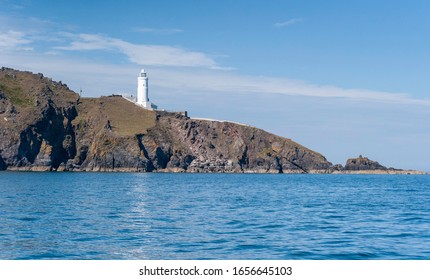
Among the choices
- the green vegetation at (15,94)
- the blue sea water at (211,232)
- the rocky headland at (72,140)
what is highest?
the green vegetation at (15,94)

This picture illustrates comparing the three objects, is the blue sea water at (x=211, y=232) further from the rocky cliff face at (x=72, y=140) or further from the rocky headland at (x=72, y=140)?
the rocky cliff face at (x=72, y=140)

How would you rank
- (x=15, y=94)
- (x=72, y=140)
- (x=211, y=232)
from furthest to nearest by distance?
(x=15, y=94) → (x=72, y=140) → (x=211, y=232)

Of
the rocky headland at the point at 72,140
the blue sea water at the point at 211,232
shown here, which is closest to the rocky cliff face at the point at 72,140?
the rocky headland at the point at 72,140

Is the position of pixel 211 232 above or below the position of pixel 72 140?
below

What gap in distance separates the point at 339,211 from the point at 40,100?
162 meters

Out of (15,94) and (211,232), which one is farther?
(15,94)

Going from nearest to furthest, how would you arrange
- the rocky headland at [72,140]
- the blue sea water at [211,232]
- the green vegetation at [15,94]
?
the blue sea water at [211,232] < the rocky headland at [72,140] < the green vegetation at [15,94]

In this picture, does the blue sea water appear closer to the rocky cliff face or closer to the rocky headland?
the rocky headland

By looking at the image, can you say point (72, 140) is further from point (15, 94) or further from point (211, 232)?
point (211, 232)

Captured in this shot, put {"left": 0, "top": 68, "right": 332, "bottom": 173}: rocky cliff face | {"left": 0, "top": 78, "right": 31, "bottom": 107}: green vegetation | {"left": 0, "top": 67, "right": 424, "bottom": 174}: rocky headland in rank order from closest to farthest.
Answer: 1. {"left": 0, "top": 67, "right": 424, "bottom": 174}: rocky headland
2. {"left": 0, "top": 68, "right": 332, "bottom": 173}: rocky cliff face
3. {"left": 0, "top": 78, "right": 31, "bottom": 107}: green vegetation

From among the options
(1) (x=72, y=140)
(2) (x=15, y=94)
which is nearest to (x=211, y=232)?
(1) (x=72, y=140)

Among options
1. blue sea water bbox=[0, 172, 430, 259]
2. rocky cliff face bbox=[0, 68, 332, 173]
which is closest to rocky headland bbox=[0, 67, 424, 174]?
rocky cliff face bbox=[0, 68, 332, 173]

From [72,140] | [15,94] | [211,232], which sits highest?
[15,94]
